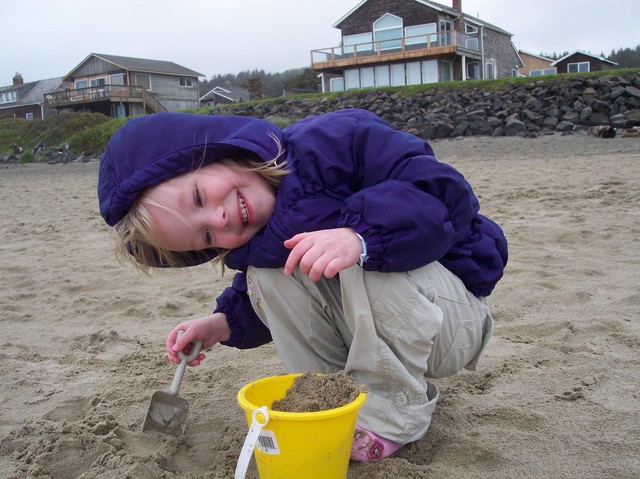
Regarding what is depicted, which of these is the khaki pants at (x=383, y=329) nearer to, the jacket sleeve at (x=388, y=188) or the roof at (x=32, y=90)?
the jacket sleeve at (x=388, y=188)

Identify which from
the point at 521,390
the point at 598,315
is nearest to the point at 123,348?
the point at 521,390

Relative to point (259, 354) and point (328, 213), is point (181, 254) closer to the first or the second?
point (328, 213)

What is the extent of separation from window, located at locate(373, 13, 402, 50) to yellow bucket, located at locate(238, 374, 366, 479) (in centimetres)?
2581

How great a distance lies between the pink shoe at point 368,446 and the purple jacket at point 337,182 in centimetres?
42

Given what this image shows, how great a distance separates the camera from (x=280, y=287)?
63.8 inches

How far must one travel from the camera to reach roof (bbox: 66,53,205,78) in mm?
35934

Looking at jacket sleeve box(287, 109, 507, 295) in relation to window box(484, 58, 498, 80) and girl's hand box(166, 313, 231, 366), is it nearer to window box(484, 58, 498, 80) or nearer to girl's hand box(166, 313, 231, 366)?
girl's hand box(166, 313, 231, 366)

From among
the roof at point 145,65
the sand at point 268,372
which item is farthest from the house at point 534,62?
the sand at point 268,372

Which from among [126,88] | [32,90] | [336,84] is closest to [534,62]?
[336,84]

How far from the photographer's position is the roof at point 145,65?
35934 millimetres

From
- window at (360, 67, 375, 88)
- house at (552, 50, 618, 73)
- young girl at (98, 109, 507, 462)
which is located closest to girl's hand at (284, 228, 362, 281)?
young girl at (98, 109, 507, 462)

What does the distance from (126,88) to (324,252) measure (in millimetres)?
34537

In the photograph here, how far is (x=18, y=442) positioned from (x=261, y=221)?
0.91 m

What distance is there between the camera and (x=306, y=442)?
124 centimetres
